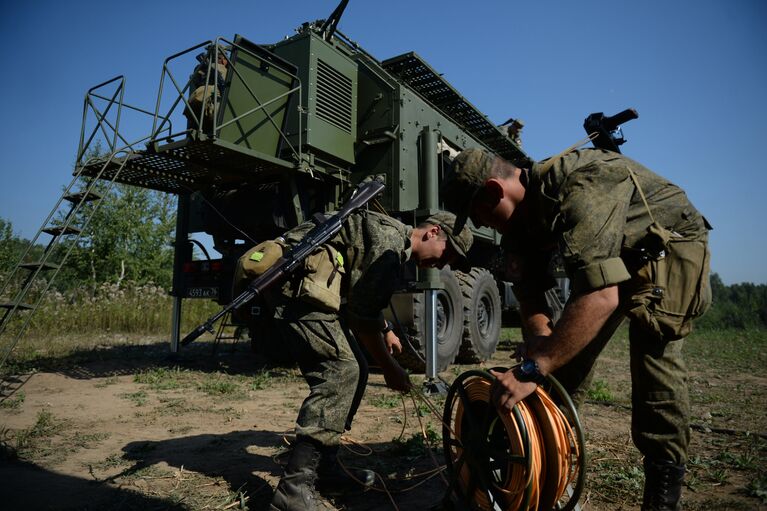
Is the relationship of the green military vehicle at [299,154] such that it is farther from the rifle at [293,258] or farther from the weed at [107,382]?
the rifle at [293,258]

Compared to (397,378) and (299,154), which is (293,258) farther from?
(299,154)

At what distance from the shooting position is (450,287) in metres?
7.21

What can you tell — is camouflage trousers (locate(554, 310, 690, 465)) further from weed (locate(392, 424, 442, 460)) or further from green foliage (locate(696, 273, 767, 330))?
green foliage (locate(696, 273, 767, 330))

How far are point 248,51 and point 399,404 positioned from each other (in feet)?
14.5

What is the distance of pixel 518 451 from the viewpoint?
2.03m

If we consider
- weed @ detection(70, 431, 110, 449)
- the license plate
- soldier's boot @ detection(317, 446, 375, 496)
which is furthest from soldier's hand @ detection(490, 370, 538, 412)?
the license plate

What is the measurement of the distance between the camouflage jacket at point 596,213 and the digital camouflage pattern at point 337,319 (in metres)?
0.74

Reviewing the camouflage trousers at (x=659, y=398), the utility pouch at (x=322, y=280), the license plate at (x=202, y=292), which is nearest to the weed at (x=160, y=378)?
the license plate at (x=202, y=292)

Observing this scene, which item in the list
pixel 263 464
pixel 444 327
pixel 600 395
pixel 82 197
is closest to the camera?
pixel 263 464

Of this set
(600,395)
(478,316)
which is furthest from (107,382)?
(600,395)

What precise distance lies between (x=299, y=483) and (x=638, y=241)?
81.1 inches

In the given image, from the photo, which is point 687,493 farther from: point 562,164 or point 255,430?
point 255,430

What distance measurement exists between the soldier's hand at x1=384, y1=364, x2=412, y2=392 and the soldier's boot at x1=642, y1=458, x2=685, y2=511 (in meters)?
1.42

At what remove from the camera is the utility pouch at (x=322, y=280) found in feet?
8.74
